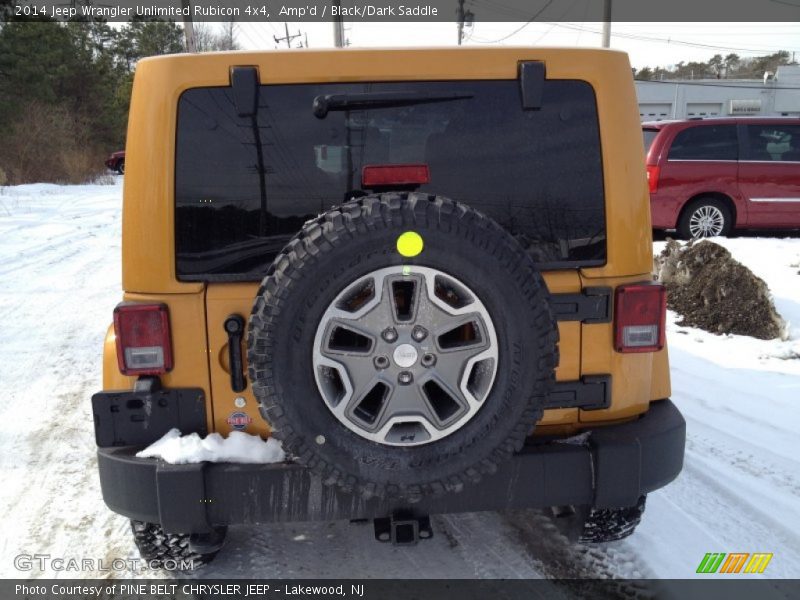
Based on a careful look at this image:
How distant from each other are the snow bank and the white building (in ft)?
167

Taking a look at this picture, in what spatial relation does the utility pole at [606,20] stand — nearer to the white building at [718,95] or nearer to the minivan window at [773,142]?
the minivan window at [773,142]

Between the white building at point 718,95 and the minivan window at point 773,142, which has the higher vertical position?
the white building at point 718,95

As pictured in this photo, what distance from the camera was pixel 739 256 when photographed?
26.5ft

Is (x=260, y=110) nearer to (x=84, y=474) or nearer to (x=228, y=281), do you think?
(x=228, y=281)

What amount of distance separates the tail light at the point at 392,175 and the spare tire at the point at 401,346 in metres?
0.23

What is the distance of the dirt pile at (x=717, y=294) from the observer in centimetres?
576

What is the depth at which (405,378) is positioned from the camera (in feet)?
6.95

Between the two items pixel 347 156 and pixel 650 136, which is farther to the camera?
pixel 650 136

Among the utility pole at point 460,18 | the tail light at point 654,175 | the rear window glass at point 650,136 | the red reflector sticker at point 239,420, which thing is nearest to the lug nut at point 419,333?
the red reflector sticker at point 239,420

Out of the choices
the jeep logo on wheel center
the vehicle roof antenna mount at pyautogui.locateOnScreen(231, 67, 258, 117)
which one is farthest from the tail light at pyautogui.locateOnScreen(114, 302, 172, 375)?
the jeep logo on wheel center

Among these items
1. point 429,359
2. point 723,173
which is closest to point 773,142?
point 723,173

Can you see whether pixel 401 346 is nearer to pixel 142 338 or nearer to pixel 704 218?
pixel 142 338

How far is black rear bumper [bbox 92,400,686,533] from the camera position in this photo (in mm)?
2266

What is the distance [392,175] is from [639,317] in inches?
43.7
